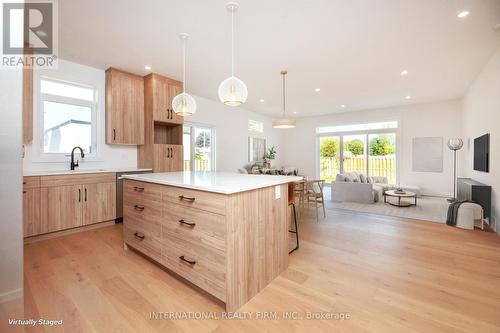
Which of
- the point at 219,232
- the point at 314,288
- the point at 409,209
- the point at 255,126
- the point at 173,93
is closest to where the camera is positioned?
the point at 219,232

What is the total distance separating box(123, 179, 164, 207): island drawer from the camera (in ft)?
7.18

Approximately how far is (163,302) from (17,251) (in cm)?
117

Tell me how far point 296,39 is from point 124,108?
10.8 ft

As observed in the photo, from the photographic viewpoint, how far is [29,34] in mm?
2803

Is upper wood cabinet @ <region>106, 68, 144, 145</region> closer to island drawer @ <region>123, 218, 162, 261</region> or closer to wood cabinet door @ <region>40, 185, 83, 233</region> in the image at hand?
wood cabinet door @ <region>40, 185, 83, 233</region>

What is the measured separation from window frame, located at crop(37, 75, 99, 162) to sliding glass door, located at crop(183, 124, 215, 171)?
203cm

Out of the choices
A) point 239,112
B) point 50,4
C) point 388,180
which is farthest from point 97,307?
point 388,180

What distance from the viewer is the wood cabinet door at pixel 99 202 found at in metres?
3.41

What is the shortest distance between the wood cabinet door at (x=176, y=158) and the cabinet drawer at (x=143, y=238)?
2046 millimetres

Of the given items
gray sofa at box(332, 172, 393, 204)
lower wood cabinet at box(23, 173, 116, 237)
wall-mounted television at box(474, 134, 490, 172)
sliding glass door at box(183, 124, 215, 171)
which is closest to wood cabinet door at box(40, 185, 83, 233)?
lower wood cabinet at box(23, 173, 116, 237)

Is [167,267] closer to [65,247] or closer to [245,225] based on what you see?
[245,225]

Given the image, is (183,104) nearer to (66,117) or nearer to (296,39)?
(296,39)

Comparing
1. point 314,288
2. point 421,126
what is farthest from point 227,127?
point 421,126

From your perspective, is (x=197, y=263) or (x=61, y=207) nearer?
(x=197, y=263)
